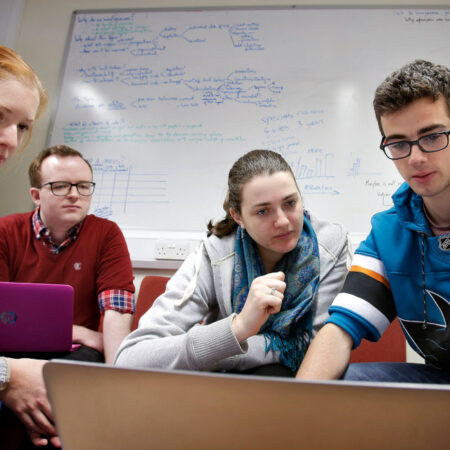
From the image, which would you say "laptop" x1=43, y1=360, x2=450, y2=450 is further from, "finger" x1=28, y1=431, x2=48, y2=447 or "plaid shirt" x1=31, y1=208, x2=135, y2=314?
"plaid shirt" x1=31, y1=208, x2=135, y2=314

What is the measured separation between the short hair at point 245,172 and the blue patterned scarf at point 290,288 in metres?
0.07

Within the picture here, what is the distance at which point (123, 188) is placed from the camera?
2158 millimetres

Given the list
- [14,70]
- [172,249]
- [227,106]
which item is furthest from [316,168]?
[14,70]

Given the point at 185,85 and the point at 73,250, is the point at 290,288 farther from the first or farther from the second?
the point at 185,85

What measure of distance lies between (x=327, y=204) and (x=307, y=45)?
98 cm

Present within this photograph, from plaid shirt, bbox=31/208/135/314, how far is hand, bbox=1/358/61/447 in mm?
512

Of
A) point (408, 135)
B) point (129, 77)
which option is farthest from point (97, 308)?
point (129, 77)

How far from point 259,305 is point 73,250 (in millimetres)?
916

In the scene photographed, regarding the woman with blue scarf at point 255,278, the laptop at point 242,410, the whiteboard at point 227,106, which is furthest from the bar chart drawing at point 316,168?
the laptop at point 242,410

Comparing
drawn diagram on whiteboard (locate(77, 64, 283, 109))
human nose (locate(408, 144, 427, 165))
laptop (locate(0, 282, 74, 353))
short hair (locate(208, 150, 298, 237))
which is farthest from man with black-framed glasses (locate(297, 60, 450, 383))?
drawn diagram on whiteboard (locate(77, 64, 283, 109))

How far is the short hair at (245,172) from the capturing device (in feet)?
3.72

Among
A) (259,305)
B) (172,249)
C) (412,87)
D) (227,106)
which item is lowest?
(259,305)

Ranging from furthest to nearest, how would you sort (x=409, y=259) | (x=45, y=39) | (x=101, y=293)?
(x=45, y=39) < (x=101, y=293) < (x=409, y=259)

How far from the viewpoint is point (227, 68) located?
2213 millimetres
